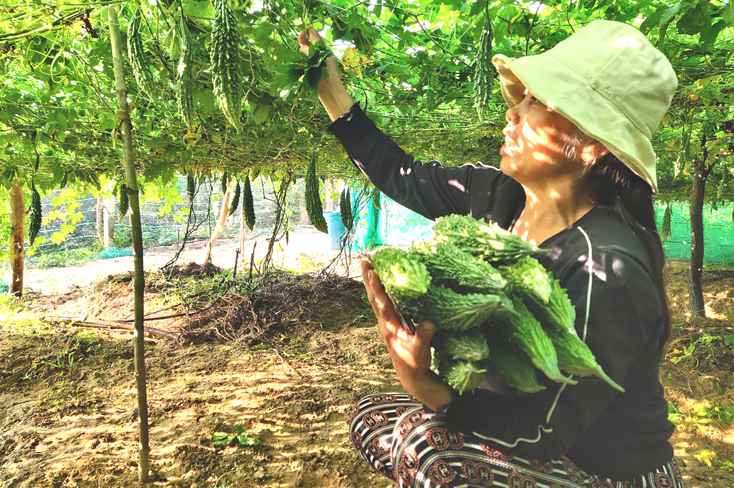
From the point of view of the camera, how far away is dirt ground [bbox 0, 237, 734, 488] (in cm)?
243

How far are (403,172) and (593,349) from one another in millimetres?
1257

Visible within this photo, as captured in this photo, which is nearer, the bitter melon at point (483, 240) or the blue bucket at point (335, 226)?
the bitter melon at point (483, 240)

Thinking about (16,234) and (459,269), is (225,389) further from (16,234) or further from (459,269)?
(16,234)

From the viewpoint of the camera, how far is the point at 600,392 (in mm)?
1054

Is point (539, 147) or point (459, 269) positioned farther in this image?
point (539, 147)

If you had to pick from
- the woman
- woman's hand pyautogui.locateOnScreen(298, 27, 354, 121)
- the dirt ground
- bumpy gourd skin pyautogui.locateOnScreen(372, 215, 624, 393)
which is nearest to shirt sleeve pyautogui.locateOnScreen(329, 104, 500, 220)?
woman's hand pyautogui.locateOnScreen(298, 27, 354, 121)

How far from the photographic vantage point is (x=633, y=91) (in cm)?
120

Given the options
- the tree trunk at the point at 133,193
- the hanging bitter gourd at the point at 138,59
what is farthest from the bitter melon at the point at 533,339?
the tree trunk at the point at 133,193

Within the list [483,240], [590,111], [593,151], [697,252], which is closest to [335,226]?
[697,252]

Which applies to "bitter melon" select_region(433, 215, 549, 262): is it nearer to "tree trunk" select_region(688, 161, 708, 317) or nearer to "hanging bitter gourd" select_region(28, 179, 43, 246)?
"hanging bitter gourd" select_region(28, 179, 43, 246)

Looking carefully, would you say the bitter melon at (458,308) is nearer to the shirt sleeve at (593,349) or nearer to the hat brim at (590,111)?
the shirt sleeve at (593,349)

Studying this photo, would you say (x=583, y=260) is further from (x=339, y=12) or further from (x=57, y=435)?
(x=57, y=435)

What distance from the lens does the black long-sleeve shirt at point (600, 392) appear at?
106 centimetres

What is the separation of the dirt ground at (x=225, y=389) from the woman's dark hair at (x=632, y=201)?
196 cm
